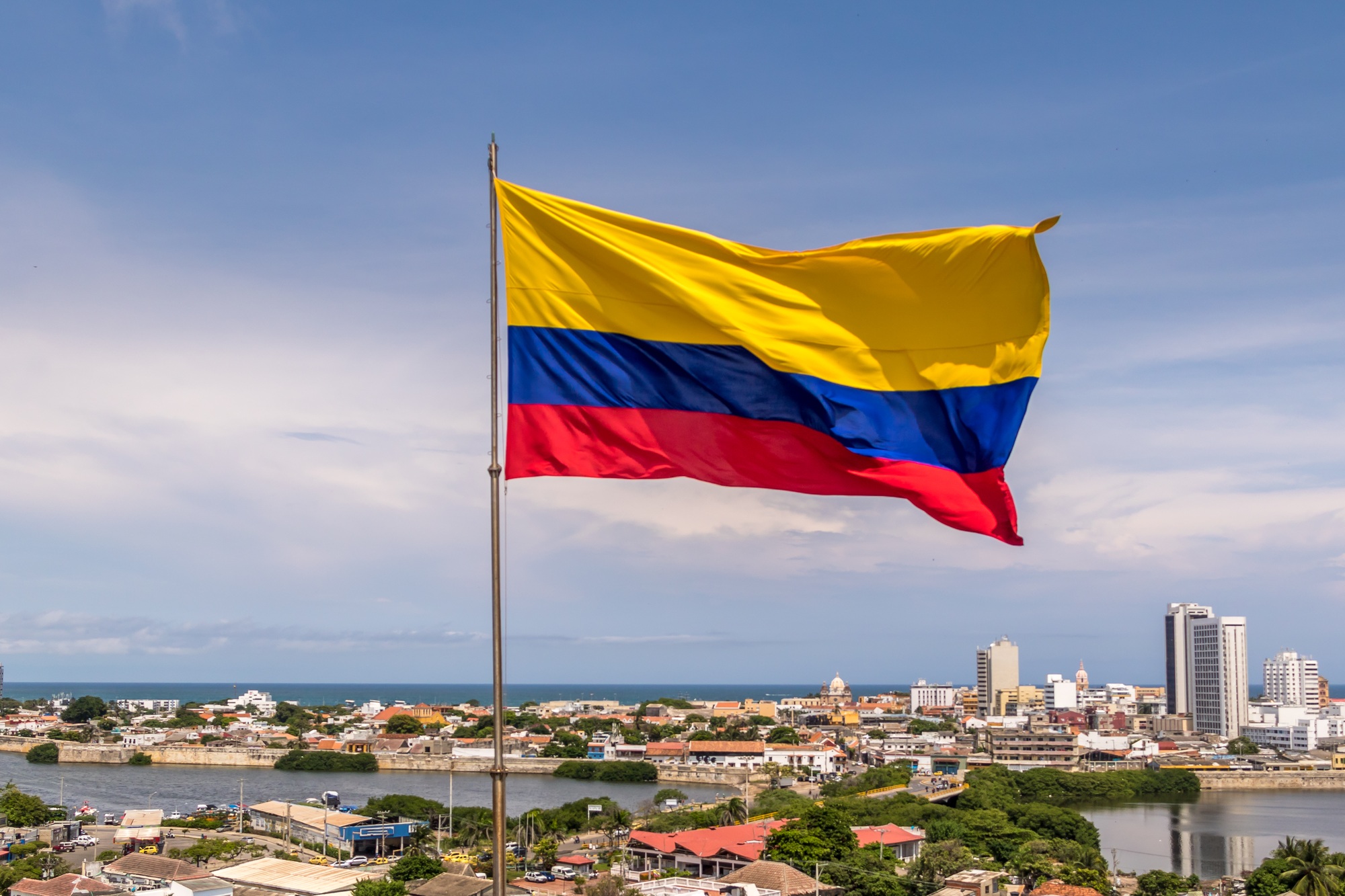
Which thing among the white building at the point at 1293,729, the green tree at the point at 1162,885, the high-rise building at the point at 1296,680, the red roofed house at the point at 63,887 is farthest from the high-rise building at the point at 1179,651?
the red roofed house at the point at 63,887

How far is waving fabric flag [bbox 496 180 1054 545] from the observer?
3.41 metres

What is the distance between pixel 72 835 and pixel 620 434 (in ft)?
74.4

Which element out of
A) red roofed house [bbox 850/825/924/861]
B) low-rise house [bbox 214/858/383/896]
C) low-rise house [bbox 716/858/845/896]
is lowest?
red roofed house [bbox 850/825/924/861]

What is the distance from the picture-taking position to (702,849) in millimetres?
19016

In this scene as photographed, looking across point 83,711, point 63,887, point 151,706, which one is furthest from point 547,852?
point 151,706

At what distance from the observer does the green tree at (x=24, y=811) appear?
2247 cm

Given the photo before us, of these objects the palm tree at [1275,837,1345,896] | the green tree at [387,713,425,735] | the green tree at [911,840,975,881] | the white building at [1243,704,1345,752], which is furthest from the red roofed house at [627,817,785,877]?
the white building at [1243,704,1345,752]

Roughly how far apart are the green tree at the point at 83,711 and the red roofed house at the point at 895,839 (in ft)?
154

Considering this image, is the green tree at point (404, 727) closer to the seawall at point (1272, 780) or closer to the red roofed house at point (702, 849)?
the seawall at point (1272, 780)

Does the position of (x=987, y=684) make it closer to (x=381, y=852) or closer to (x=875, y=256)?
(x=381, y=852)

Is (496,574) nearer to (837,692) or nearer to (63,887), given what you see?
(63,887)

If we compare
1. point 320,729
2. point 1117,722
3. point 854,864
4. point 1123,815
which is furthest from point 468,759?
point 1117,722

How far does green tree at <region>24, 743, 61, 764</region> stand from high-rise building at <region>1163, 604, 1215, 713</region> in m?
55.6

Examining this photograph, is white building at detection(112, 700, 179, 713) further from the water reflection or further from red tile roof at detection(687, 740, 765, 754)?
the water reflection
